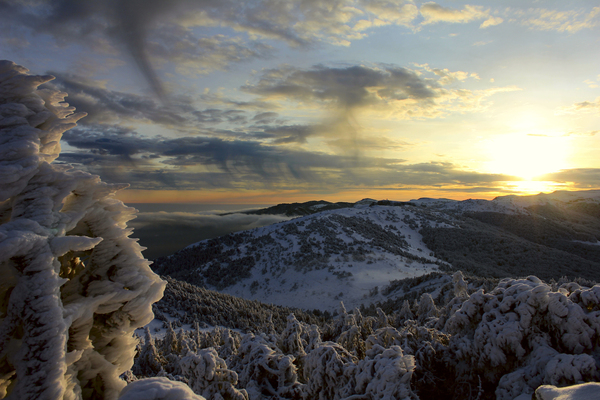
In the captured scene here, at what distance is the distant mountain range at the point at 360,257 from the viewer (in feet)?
127

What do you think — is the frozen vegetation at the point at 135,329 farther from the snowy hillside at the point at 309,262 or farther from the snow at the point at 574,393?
the snowy hillside at the point at 309,262

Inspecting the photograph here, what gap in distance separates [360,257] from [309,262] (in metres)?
8.47

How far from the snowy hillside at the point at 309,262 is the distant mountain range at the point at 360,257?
0.53 ft

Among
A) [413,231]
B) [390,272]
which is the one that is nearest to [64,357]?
[390,272]

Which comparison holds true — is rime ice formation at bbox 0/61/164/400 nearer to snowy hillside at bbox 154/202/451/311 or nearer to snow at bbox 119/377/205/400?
snow at bbox 119/377/205/400

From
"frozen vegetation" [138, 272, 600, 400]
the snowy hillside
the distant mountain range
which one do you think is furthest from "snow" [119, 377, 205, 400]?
the snowy hillside

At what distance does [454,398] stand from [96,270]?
7686mm

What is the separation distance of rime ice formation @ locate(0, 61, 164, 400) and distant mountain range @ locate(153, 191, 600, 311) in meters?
30.4

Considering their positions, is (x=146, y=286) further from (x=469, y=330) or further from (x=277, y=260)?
(x=277, y=260)

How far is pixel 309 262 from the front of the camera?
45250 millimetres

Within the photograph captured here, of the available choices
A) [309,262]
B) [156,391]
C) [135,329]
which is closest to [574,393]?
[156,391]

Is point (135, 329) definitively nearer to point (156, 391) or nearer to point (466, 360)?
point (156, 391)

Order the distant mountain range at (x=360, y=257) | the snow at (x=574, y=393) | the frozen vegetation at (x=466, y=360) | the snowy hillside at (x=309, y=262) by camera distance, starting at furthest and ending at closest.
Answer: the distant mountain range at (x=360, y=257) < the snowy hillside at (x=309, y=262) < the frozen vegetation at (x=466, y=360) < the snow at (x=574, y=393)

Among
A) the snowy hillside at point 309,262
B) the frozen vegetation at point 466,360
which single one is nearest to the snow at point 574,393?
the frozen vegetation at point 466,360
